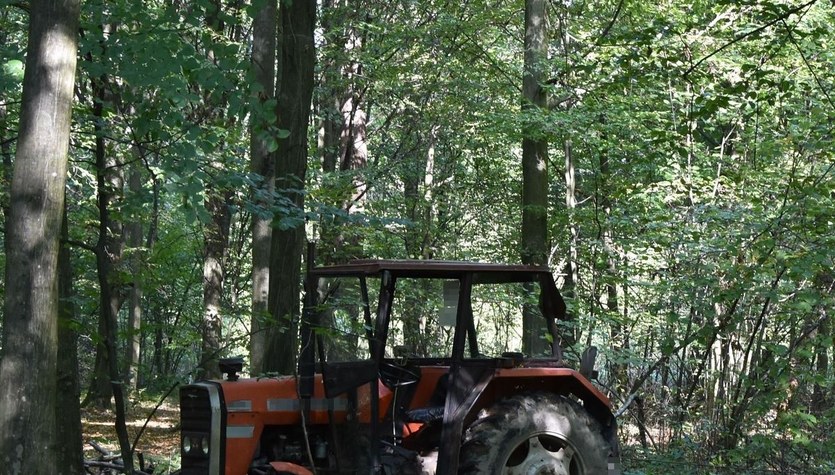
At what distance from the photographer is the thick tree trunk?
8.66 metres

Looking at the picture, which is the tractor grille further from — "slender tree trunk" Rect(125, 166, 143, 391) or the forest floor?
"slender tree trunk" Rect(125, 166, 143, 391)

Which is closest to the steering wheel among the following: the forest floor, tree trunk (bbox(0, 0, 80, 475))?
tree trunk (bbox(0, 0, 80, 475))

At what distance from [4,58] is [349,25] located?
10.9 meters

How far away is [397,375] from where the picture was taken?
632cm

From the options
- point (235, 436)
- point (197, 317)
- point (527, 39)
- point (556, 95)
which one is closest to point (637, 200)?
point (556, 95)

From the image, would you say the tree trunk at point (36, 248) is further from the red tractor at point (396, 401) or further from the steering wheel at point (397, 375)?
the steering wheel at point (397, 375)

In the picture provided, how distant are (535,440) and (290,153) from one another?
4151 millimetres

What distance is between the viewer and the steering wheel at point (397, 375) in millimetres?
6246

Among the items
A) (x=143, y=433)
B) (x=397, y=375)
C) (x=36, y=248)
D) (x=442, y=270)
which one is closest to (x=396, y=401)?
(x=397, y=375)

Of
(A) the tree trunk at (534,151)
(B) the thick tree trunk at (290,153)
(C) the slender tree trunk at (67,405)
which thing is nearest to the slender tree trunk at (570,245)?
(A) the tree trunk at (534,151)

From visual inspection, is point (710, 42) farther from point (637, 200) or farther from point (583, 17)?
point (583, 17)

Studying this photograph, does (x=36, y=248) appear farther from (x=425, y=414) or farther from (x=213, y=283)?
(x=213, y=283)

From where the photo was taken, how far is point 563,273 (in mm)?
15609

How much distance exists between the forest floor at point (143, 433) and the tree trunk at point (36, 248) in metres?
4.66
